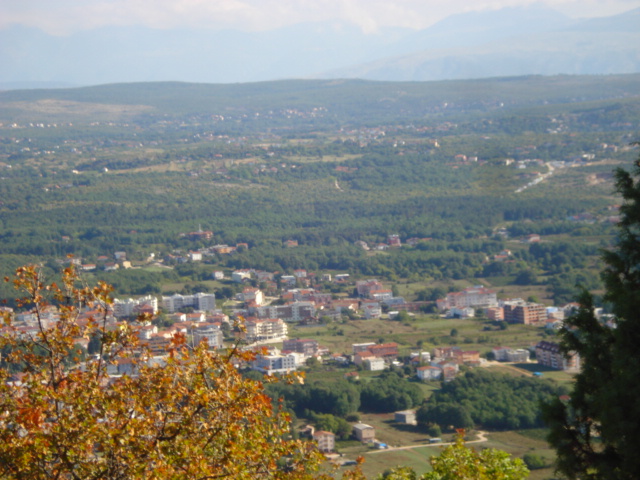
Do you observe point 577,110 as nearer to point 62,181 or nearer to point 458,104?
point 458,104

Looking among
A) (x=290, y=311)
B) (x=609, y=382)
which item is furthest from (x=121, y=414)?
(x=290, y=311)

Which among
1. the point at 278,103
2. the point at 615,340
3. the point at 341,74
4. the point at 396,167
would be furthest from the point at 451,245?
the point at 341,74

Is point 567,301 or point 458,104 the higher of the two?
point 458,104

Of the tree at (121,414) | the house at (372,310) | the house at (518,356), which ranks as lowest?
the house at (372,310)

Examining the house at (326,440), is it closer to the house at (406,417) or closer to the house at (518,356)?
the house at (406,417)

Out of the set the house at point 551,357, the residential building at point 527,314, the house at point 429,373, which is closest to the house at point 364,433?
the house at point 429,373

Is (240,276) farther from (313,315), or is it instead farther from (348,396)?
(348,396)

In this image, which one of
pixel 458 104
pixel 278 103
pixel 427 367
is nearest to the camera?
pixel 427 367
